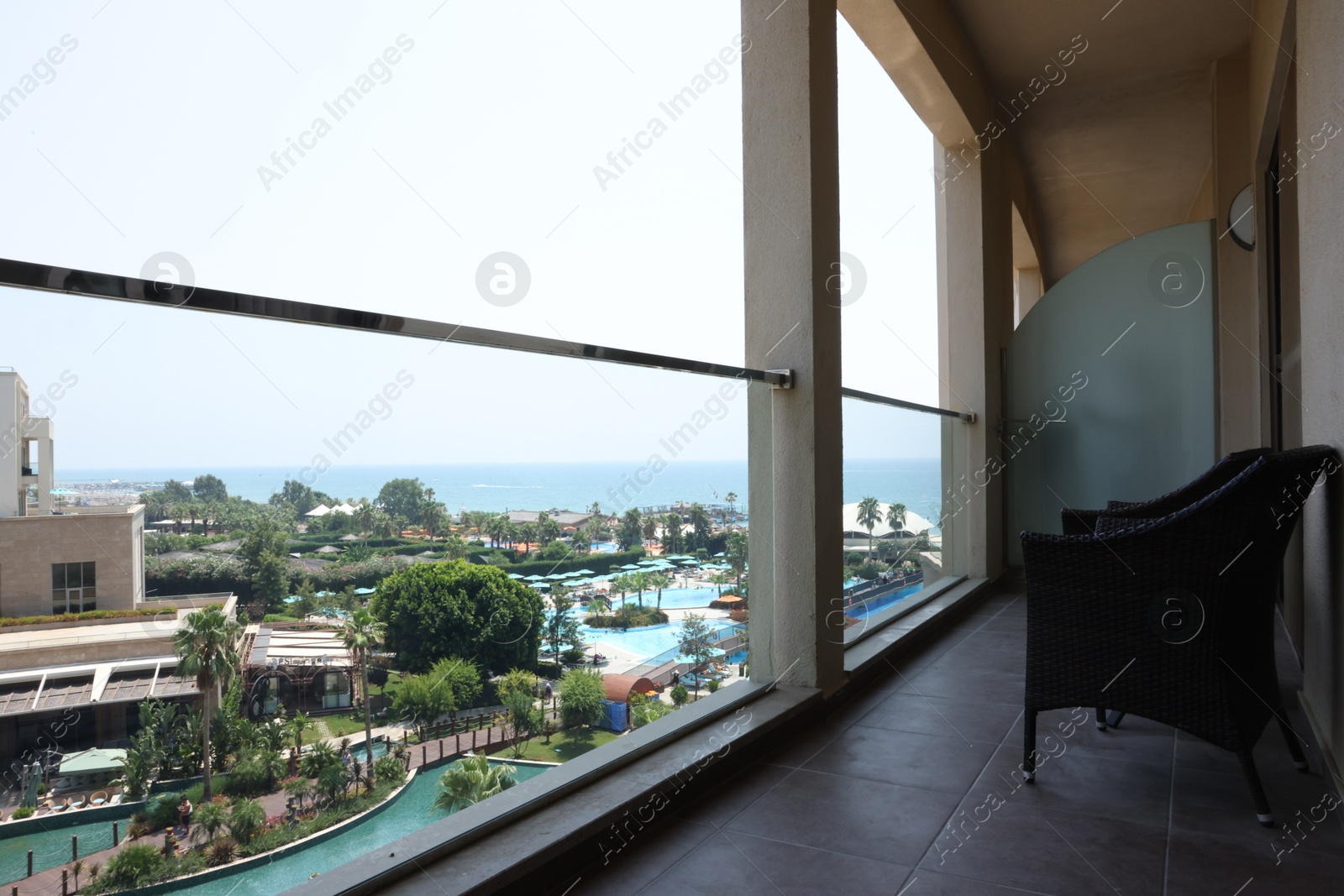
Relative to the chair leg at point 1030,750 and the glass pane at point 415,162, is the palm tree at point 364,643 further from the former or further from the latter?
the chair leg at point 1030,750

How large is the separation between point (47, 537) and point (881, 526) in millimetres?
3230

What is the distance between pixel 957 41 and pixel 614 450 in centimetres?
433

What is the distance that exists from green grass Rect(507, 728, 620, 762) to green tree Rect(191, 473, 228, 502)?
30.9 inches

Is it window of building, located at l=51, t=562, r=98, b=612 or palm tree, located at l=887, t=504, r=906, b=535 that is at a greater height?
window of building, located at l=51, t=562, r=98, b=612

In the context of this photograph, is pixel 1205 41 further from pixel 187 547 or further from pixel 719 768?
pixel 187 547

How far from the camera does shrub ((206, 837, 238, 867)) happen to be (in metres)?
1.13

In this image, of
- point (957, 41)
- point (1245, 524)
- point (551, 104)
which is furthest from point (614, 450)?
point (551, 104)

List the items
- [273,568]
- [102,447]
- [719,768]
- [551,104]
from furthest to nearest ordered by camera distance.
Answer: [551,104] < [719,768] < [273,568] < [102,447]

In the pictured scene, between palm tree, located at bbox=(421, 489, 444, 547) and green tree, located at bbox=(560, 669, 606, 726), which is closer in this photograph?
palm tree, located at bbox=(421, 489, 444, 547)

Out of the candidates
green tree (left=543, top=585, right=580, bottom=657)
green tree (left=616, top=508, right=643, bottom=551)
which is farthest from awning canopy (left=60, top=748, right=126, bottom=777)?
green tree (left=616, top=508, right=643, bottom=551)

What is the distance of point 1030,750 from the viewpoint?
218cm

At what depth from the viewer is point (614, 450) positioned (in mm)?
2031

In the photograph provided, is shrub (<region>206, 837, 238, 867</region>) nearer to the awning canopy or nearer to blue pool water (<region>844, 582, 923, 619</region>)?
the awning canopy

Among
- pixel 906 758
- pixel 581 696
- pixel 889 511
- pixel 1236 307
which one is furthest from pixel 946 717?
pixel 1236 307
